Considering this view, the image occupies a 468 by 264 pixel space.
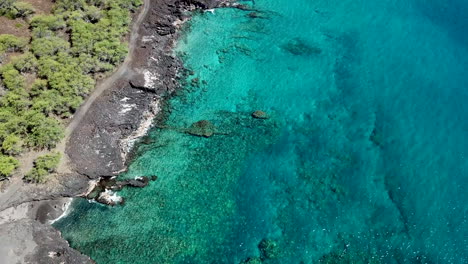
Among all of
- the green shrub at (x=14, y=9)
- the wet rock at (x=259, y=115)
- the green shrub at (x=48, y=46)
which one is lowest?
the wet rock at (x=259, y=115)

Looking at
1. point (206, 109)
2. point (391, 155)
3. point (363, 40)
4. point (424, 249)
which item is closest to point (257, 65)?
point (206, 109)

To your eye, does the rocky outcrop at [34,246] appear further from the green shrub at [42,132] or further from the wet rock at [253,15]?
the wet rock at [253,15]

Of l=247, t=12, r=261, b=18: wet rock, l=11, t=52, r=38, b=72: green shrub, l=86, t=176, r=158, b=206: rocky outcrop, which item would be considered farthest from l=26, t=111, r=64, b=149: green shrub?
l=247, t=12, r=261, b=18: wet rock

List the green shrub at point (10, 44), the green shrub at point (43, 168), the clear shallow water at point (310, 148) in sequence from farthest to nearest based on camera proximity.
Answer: the green shrub at point (10, 44) → the green shrub at point (43, 168) → the clear shallow water at point (310, 148)

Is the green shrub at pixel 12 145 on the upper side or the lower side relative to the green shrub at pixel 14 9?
lower

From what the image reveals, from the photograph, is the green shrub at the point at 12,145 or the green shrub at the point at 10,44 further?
the green shrub at the point at 10,44

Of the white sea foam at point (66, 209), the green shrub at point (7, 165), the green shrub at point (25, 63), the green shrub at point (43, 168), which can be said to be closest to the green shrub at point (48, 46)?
the green shrub at point (25, 63)

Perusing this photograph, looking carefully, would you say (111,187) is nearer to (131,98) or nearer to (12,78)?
(131,98)
